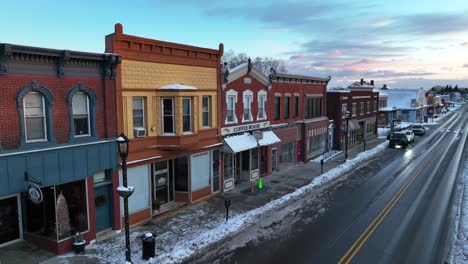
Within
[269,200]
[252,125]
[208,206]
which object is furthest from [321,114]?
[208,206]

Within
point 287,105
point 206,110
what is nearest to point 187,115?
point 206,110

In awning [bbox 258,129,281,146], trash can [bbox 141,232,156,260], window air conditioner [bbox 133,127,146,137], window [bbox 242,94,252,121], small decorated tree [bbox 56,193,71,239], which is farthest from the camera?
awning [bbox 258,129,281,146]

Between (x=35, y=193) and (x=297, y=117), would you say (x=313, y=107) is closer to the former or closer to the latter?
(x=297, y=117)

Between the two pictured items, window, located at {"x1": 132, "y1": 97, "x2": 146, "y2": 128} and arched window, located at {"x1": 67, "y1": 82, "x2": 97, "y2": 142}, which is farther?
window, located at {"x1": 132, "y1": 97, "x2": 146, "y2": 128}

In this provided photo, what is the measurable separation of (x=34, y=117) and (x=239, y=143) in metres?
12.0

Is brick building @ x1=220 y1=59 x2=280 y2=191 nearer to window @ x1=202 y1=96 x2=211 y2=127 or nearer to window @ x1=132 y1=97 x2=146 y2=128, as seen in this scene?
window @ x1=202 y1=96 x2=211 y2=127

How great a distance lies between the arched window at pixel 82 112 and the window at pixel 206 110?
691 cm

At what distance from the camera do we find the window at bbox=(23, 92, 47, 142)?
11.9m

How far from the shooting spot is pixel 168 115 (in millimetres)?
16875

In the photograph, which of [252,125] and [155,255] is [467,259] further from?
[252,125]

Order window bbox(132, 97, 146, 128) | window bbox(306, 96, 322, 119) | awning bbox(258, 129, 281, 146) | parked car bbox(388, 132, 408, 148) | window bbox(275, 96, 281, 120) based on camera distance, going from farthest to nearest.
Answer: parked car bbox(388, 132, 408, 148), window bbox(306, 96, 322, 119), window bbox(275, 96, 281, 120), awning bbox(258, 129, 281, 146), window bbox(132, 97, 146, 128)

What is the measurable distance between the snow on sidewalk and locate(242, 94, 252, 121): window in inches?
242

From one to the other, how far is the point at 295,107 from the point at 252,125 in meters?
7.14

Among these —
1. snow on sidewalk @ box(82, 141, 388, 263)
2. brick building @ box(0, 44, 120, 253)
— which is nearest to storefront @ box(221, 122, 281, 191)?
snow on sidewalk @ box(82, 141, 388, 263)
